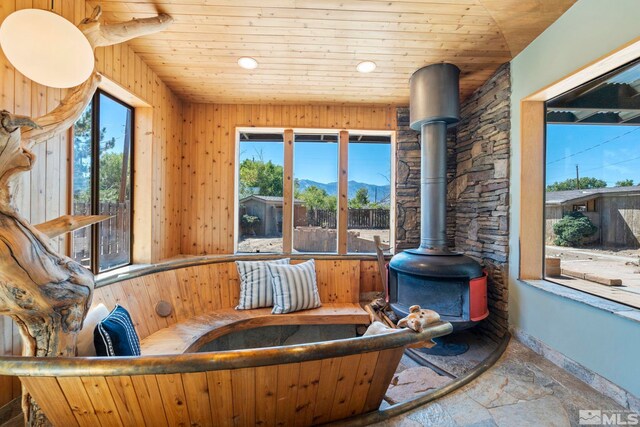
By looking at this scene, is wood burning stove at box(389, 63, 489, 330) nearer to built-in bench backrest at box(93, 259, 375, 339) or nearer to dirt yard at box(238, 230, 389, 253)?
built-in bench backrest at box(93, 259, 375, 339)

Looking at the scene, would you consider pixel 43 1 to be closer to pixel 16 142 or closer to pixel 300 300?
pixel 16 142

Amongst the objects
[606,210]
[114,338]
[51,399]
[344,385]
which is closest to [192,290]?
[114,338]

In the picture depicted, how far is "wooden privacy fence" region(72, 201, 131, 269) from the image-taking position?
6.66 feet

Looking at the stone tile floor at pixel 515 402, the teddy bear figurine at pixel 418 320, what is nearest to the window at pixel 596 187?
the stone tile floor at pixel 515 402

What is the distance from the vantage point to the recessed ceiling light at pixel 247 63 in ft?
8.29

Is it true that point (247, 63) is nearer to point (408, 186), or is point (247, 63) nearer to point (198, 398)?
point (408, 186)

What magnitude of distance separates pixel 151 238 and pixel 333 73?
8.01ft

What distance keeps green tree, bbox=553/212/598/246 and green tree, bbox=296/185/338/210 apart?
2.23 meters

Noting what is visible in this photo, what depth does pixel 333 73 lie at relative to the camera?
2.75 m

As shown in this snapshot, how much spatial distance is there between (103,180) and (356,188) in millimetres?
2617

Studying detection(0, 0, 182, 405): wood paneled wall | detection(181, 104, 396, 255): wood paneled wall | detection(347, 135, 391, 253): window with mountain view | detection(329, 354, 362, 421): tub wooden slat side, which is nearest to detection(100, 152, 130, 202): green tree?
detection(0, 0, 182, 405): wood paneled wall

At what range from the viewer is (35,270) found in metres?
1.09

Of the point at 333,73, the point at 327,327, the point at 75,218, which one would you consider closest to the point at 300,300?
the point at 327,327

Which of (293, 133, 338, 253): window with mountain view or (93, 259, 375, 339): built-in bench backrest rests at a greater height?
(293, 133, 338, 253): window with mountain view
